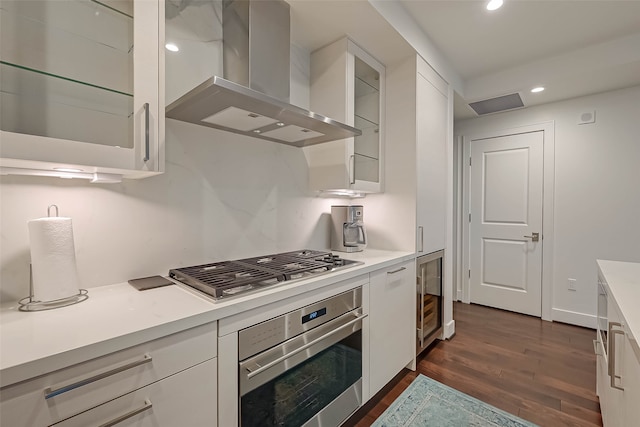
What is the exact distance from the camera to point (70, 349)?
686 millimetres

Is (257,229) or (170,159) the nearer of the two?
(170,159)

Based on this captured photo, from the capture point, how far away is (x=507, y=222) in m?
3.42

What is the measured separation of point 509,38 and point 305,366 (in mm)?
2835

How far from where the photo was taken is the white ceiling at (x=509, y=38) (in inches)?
72.9

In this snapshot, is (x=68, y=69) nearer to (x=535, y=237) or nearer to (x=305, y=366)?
(x=305, y=366)

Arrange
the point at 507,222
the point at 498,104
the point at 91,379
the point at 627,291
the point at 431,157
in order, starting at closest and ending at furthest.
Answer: the point at 91,379
the point at 627,291
the point at 431,157
the point at 498,104
the point at 507,222

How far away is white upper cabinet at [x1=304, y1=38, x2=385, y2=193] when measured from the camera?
194 cm

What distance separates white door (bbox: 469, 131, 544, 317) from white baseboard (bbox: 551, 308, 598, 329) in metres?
0.15

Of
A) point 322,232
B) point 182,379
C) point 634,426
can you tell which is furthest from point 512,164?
point 182,379

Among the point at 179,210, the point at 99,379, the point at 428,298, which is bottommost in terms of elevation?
the point at 428,298

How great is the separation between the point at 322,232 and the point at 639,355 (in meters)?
1.74

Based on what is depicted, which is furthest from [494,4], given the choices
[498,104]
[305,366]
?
[305,366]

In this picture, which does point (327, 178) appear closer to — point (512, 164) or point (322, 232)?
point (322, 232)

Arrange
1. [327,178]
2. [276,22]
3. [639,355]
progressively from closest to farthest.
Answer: [639,355] < [276,22] < [327,178]
